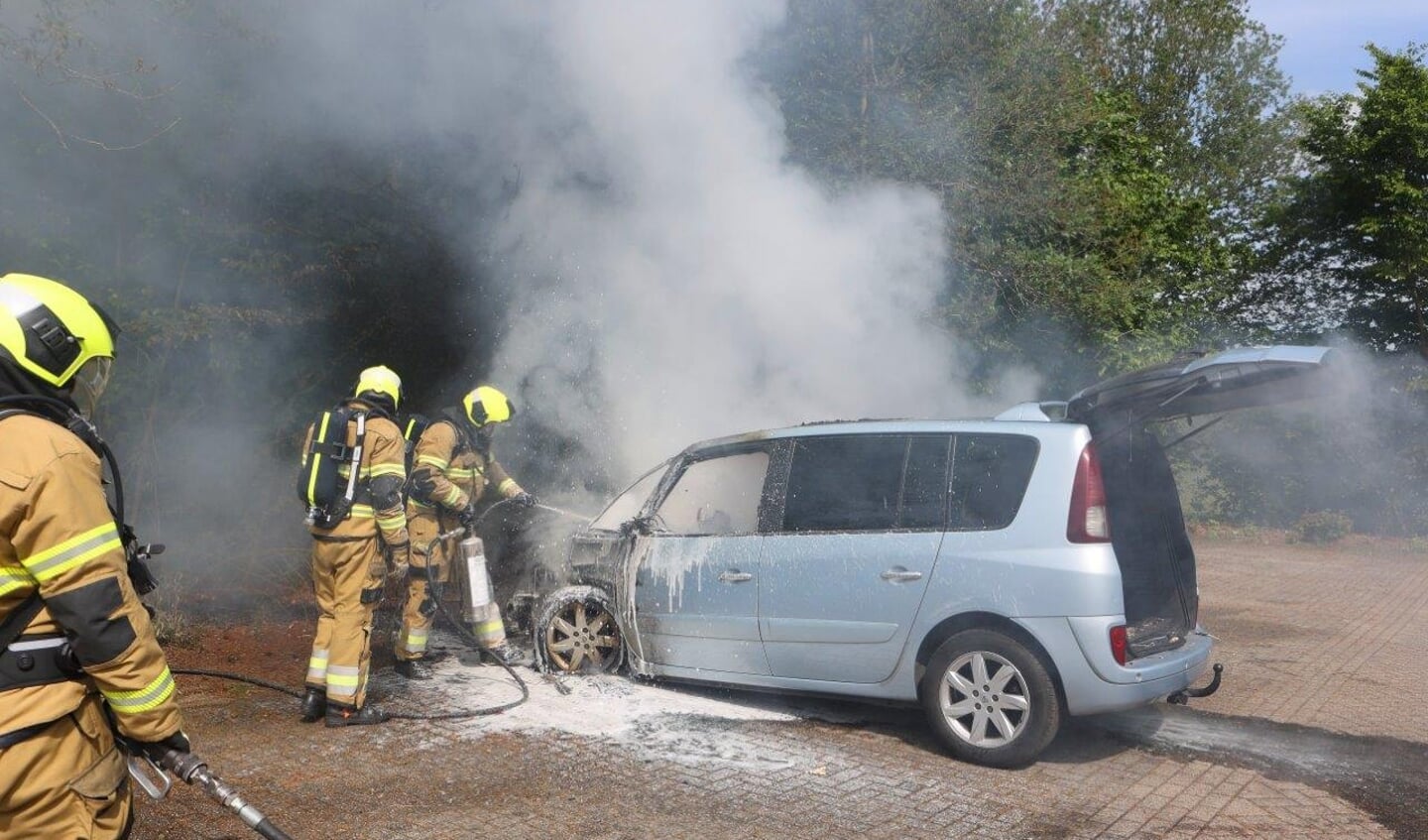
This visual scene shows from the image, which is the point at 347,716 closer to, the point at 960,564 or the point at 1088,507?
the point at 960,564

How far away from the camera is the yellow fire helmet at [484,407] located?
7.41 metres

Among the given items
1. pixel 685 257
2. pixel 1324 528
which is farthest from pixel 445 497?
pixel 1324 528

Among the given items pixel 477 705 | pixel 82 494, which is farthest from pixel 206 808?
pixel 82 494

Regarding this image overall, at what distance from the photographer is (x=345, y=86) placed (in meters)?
9.12

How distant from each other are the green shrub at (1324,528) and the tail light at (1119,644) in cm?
1147

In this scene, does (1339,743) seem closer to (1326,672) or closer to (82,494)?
(1326,672)

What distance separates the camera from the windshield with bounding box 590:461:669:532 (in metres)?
6.84

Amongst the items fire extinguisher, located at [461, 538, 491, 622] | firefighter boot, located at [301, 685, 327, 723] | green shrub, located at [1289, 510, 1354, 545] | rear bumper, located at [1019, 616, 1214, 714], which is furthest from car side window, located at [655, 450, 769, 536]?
green shrub, located at [1289, 510, 1354, 545]

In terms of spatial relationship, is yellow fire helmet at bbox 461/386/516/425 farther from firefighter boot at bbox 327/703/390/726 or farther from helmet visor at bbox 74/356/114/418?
helmet visor at bbox 74/356/114/418

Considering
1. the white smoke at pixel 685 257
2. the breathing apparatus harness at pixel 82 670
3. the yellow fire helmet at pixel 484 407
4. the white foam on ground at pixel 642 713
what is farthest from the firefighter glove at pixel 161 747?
the white smoke at pixel 685 257

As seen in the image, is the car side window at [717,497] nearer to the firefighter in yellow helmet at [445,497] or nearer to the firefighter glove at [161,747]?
the firefighter in yellow helmet at [445,497]

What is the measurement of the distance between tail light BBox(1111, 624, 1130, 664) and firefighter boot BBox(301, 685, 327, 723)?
13.0ft

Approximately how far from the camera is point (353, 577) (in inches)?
230

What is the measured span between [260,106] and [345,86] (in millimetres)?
694
